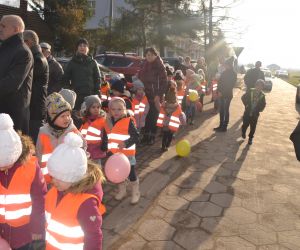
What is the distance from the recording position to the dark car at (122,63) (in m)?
15.3

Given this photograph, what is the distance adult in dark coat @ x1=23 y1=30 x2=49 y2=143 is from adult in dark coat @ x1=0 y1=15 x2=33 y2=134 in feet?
1.79

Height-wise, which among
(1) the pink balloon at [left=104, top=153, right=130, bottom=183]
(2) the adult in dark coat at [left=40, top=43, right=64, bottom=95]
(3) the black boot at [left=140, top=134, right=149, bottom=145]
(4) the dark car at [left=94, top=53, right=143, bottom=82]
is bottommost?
(3) the black boot at [left=140, top=134, right=149, bottom=145]

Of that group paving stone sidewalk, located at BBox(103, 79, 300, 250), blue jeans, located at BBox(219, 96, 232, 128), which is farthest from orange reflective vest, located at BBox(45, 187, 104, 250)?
blue jeans, located at BBox(219, 96, 232, 128)

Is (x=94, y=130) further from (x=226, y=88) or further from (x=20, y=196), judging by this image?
(x=226, y=88)

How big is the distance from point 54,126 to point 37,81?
4.83 feet

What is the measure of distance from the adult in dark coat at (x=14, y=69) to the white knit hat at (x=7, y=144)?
1.56 m

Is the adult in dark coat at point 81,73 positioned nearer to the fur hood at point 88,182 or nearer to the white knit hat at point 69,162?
the fur hood at point 88,182

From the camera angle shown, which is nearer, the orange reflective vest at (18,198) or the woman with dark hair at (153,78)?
the orange reflective vest at (18,198)

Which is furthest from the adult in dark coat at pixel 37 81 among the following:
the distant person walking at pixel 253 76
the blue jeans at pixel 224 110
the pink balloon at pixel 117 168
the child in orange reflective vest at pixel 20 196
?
the distant person walking at pixel 253 76

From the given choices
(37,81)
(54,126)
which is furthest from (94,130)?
(37,81)

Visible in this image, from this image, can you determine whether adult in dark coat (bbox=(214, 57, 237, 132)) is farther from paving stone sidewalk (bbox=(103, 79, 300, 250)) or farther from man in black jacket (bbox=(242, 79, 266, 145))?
paving stone sidewalk (bbox=(103, 79, 300, 250))

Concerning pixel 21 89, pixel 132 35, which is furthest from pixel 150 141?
pixel 132 35

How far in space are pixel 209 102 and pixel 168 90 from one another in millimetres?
8504

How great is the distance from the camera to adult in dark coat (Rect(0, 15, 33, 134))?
4.00m
